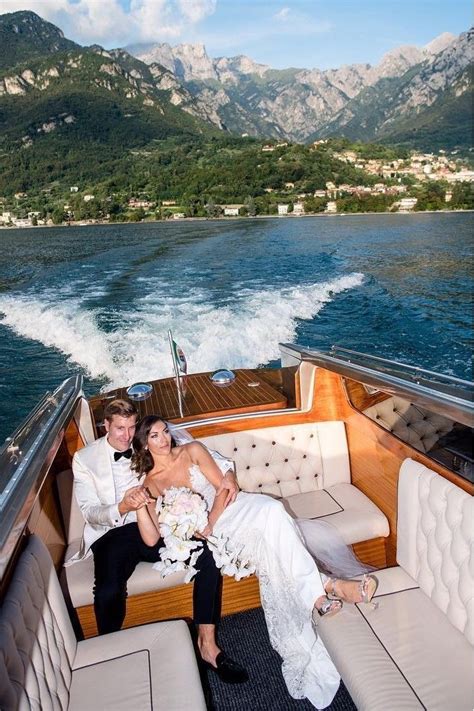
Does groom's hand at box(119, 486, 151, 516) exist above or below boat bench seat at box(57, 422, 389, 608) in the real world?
above

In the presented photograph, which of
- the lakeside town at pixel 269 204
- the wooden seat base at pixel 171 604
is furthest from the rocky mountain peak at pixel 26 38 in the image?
the wooden seat base at pixel 171 604

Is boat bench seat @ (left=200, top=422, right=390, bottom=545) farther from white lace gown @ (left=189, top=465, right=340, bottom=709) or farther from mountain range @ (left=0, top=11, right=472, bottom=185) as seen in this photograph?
mountain range @ (left=0, top=11, right=472, bottom=185)

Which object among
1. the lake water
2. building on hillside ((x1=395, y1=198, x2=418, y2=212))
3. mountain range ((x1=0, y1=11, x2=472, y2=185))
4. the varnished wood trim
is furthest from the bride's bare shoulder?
mountain range ((x1=0, y1=11, x2=472, y2=185))

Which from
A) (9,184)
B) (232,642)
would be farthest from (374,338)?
(9,184)

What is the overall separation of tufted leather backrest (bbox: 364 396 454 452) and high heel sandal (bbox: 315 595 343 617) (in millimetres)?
760

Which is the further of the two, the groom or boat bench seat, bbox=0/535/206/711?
the groom

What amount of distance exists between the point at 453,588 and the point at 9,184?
262 ft

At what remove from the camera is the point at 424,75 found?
167 metres

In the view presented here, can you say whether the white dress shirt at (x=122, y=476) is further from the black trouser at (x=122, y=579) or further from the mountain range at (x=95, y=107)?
the mountain range at (x=95, y=107)

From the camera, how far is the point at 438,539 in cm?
178

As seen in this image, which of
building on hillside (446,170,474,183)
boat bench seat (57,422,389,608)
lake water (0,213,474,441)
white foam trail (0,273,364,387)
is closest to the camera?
boat bench seat (57,422,389,608)

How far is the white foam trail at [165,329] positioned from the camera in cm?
771

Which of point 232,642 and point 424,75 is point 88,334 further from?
point 424,75

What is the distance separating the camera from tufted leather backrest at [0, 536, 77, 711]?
1.15m
